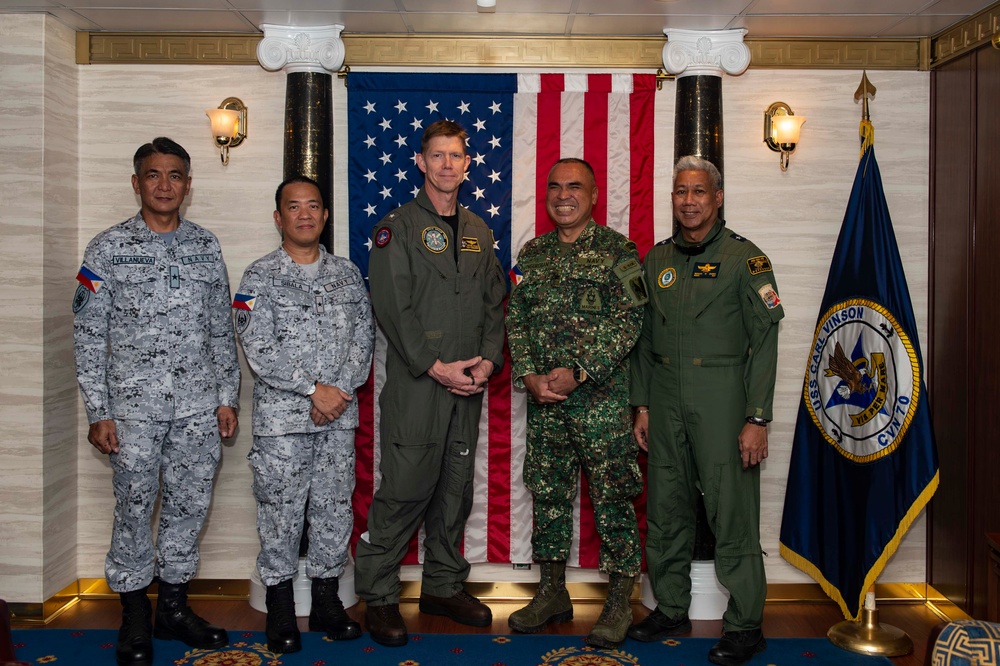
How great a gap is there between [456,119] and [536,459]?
1687mm

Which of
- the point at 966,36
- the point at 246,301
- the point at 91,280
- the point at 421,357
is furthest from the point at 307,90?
the point at 966,36

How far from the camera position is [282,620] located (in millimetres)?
3518

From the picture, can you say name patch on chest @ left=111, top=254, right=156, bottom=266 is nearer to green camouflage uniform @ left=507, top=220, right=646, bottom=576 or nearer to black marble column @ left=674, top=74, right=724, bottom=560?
green camouflage uniform @ left=507, top=220, right=646, bottom=576

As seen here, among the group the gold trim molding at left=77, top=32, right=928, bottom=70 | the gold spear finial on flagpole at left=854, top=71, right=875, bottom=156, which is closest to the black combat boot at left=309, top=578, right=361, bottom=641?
the gold trim molding at left=77, top=32, right=928, bottom=70

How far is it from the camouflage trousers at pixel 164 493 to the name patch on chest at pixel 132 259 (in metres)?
0.65

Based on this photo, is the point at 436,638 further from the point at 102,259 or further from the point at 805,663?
the point at 102,259

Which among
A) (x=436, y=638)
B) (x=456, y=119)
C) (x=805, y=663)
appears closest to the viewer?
(x=805, y=663)

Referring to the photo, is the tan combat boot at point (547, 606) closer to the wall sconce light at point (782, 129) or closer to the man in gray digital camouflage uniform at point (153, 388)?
the man in gray digital camouflage uniform at point (153, 388)

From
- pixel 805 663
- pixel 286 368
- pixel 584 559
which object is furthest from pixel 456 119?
pixel 805 663

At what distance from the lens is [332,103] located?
4.13 meters

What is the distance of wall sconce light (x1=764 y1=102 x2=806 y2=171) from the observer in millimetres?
4055

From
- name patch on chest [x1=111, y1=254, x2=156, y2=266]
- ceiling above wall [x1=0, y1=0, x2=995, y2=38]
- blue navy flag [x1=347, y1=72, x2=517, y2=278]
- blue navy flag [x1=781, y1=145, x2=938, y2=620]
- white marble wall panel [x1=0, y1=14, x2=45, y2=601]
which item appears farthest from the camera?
blue navy flag [x1=347, y1=72, x2=517, y2=278]

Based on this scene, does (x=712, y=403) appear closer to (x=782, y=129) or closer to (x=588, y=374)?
(x=588, y=374)

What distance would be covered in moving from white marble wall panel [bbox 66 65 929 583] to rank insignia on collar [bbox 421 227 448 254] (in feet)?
2.24
